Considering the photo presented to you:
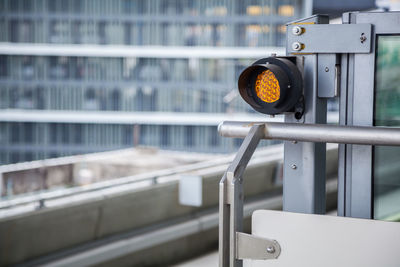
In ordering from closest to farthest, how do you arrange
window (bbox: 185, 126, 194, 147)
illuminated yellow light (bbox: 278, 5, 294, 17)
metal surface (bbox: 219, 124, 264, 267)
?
1. metal surface (bbox: 219, 124, 264, 267)
2. window (bbox: 185, 126, 194, 147)
3. illuminated yellow light (bbox: 278, 5, 294, 17)

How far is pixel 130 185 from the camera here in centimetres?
258

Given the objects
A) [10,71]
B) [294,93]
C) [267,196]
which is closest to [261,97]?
[294,93]

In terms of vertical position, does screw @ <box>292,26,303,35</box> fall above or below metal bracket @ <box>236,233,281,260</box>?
above

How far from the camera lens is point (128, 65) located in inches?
471

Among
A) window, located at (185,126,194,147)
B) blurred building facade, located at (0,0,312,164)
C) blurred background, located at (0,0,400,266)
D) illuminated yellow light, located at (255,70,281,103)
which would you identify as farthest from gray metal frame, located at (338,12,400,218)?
window, located at (185,126,194,147)

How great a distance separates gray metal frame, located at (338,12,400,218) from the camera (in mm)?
953

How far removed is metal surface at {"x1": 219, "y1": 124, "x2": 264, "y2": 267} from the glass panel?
0.26 metres

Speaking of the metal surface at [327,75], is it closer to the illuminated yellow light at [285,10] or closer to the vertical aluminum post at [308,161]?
the vertical aluminum post at [308,161]

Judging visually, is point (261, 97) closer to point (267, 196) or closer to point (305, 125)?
point (305, 125)

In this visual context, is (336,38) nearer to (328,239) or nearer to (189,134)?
(328,239)

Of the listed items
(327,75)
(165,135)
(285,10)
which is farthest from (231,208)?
(285,10)

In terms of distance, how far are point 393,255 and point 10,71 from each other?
12.0m

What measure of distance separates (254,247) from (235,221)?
6cm

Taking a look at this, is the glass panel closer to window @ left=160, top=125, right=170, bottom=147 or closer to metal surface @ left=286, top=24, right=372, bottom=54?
metal surface @ left=286, top=24, right=372, bottom=54
